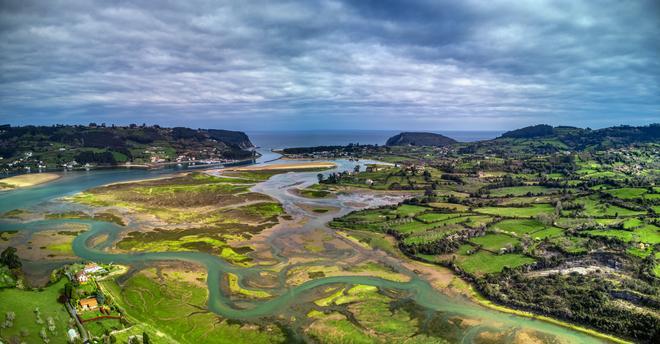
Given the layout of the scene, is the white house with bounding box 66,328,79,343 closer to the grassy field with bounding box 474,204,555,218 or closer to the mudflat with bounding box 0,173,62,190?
the grassy field with bounding box 474,204,555,218

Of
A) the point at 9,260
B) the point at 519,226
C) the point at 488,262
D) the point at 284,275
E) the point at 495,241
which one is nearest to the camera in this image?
the point at 9,260

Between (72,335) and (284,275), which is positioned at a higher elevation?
(72,335)

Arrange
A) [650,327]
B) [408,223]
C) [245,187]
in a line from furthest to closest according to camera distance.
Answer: [245,187]
[408,223]
[650,327]

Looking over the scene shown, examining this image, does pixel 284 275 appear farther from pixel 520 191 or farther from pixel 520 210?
pixel 520 191

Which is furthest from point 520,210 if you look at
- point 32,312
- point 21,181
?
point 21,181

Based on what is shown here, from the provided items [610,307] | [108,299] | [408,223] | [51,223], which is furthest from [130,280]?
[610,307]

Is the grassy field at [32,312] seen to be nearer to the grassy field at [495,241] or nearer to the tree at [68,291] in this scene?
the tree at [68,291]

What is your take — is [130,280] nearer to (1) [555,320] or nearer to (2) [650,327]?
(1) [555,320]

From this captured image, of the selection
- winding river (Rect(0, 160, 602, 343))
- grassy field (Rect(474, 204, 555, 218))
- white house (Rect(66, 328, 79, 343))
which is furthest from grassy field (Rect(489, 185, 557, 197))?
white house (Rect(66, 328, 79, 343))

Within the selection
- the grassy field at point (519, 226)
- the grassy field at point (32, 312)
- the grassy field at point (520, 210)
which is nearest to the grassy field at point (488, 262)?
the grassy field at point (519, 226)
